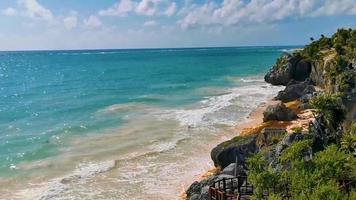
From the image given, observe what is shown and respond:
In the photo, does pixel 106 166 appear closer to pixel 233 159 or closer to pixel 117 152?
pixel 117 152

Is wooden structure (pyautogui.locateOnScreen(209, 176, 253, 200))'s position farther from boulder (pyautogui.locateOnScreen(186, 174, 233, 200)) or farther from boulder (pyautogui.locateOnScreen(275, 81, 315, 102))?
boulder (pyautogui.locateOnScreen(275, 81, 315, 102))

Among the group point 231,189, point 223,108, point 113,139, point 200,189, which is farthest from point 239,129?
point 231,189

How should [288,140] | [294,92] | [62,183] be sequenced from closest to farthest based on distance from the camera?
[288,140], [62,183], [294,92]

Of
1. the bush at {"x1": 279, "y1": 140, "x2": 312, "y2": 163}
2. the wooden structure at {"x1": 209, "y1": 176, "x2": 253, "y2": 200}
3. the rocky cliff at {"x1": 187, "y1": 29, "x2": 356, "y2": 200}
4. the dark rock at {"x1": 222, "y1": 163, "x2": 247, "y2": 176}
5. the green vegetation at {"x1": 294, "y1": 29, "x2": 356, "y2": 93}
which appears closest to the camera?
the rocky cliff at {"x1": 187, "y1": 29, "x2": 356, "y2": 200}

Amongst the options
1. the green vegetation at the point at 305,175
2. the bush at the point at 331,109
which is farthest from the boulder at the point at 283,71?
the green vegetation at the point at 305,175

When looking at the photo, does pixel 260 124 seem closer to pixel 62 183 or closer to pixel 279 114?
pixel 279 114

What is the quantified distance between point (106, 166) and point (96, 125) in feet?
51.0

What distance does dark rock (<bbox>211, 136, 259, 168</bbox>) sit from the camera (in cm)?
3138

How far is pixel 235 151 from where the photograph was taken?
1236 inches

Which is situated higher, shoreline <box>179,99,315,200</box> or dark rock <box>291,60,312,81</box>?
dark rock <box>291,60,312,81</box>

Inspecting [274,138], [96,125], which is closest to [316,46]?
[96,125]

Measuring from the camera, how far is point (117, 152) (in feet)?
126

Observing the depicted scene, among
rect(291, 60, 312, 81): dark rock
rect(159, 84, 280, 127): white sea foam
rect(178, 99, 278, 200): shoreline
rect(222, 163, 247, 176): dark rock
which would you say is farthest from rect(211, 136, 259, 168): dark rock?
rect(291, 60, 312, 81): dark rock

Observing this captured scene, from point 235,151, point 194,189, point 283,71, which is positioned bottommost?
point 194,189
